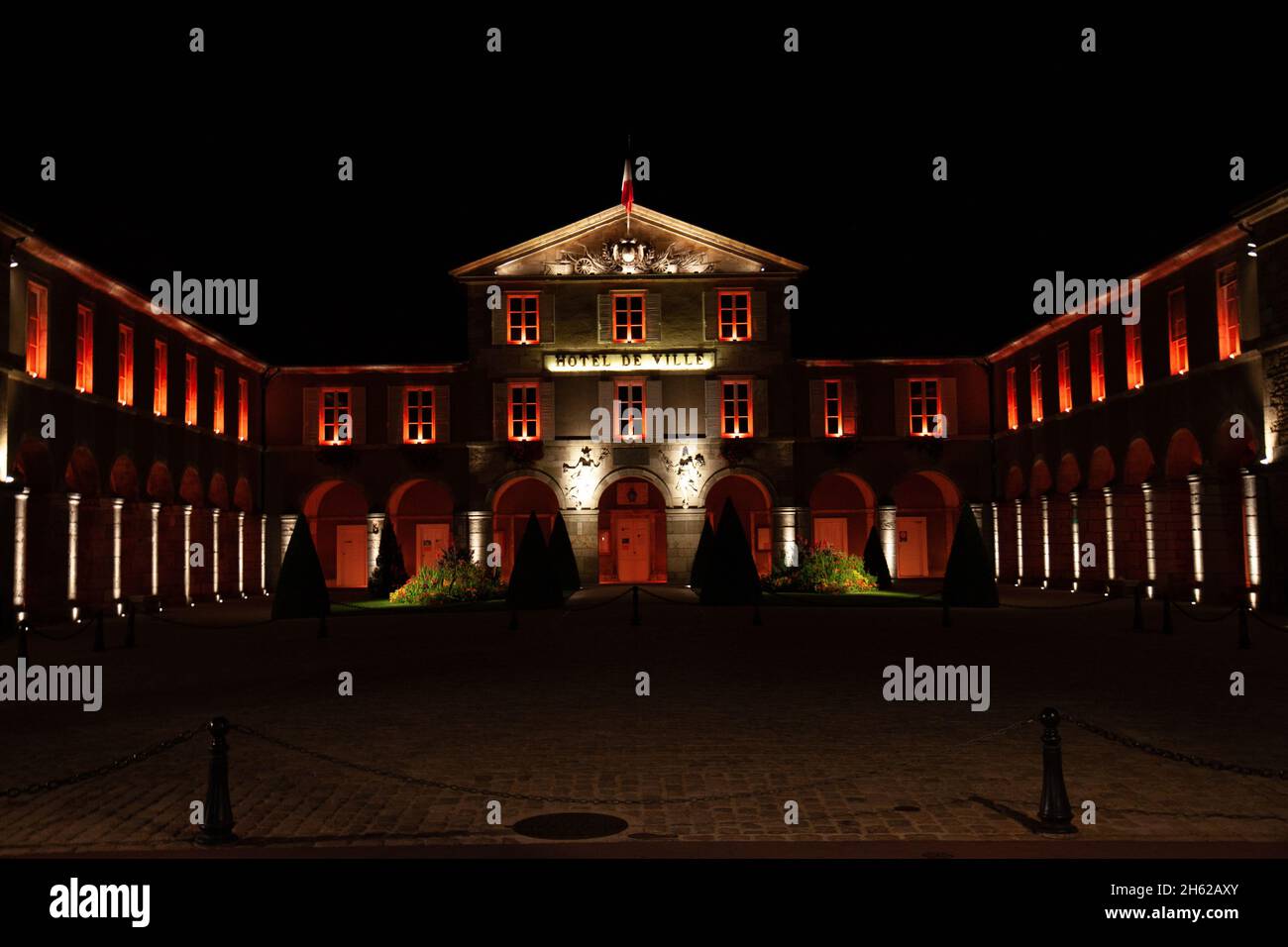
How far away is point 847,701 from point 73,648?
14175 mm

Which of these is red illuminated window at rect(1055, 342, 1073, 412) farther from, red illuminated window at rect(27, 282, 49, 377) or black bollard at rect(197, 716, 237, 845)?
black bollard at rect(197, 716, 237, 845)

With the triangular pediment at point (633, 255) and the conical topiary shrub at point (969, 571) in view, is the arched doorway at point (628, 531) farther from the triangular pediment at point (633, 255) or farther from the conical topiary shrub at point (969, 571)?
the conical topiary shrub at point (969, 571)

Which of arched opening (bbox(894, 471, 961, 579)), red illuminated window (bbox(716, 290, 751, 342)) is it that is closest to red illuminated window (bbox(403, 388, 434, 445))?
red illuminated window (bbox(716, 290, 751, 342))

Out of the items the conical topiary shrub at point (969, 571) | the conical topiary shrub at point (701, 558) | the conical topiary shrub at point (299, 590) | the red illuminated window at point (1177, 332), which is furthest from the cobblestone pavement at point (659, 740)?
the conical topiary shrub at point (701, 558)

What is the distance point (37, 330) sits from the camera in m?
25.4

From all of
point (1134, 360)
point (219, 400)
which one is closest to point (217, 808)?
point (1134, 360)

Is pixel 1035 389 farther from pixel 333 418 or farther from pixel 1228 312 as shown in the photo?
pixel 333 418

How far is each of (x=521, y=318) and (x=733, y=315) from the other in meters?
7.43

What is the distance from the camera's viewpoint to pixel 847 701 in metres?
13.1

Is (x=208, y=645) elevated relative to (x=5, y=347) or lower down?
lower down

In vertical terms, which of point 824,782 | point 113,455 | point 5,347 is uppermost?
point 5,347

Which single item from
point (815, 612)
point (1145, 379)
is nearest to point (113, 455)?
point (815, 612)

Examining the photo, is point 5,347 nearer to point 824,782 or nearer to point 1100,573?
point 824,782

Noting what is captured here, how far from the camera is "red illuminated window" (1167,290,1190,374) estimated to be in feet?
93.8
